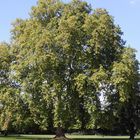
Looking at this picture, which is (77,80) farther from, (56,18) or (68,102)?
(56,18)

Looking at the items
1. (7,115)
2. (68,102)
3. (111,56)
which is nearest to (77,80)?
(68,102)

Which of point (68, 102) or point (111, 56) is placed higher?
point (111, 56)

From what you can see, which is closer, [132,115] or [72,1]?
[72,1]

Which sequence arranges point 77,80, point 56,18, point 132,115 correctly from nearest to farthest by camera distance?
1. point 77,80
2. point 56,18
3. point 132,115

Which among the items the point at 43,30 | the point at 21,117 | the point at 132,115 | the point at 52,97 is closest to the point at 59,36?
the point at 43,30

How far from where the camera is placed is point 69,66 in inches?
2146

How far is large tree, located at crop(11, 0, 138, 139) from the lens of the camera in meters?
52.1

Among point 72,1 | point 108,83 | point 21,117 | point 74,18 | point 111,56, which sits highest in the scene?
point 72,1

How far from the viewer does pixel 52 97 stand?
52.3 meters

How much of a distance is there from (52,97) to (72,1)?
13316mm

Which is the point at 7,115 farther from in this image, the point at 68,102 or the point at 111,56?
the point at 111,56

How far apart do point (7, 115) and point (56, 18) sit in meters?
13.9

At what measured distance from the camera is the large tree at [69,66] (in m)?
52.1

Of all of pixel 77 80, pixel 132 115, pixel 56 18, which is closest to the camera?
pixel 77 80
